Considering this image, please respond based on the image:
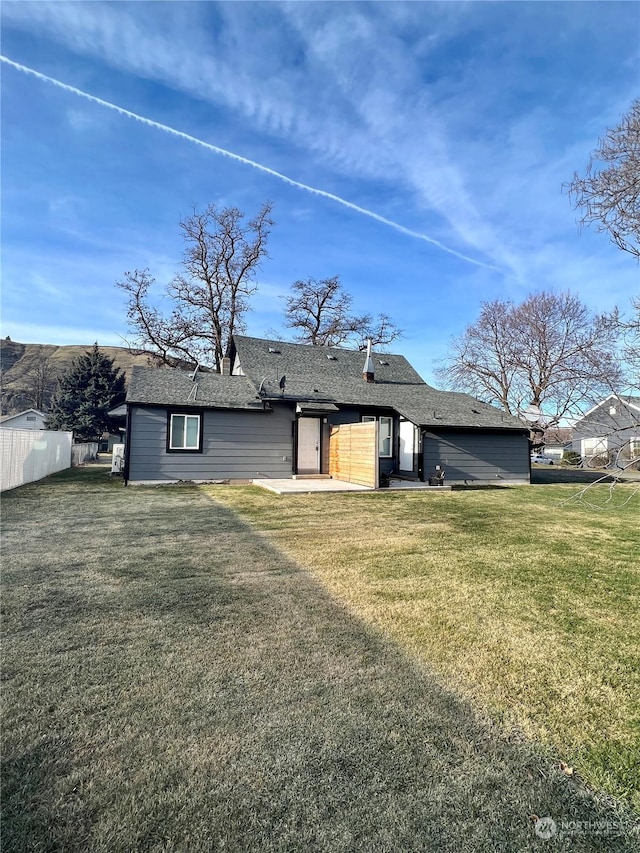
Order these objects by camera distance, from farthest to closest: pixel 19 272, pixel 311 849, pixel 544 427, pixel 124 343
A: pixel 124 343
pixel 19 272
pixel 544 427
pixel 311 849

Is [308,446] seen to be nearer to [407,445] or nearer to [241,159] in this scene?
[407,445]

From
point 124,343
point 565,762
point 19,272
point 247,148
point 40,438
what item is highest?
point 247,148

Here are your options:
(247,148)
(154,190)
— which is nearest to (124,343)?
(154,190)

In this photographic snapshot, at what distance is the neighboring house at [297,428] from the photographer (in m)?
12.2

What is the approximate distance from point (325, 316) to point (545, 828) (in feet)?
91.5

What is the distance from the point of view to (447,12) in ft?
20.8

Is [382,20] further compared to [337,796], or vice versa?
[382,20]

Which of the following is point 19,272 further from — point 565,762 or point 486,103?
point 565,762

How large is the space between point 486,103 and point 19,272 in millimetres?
9508

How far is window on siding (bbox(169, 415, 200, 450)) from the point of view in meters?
12.3

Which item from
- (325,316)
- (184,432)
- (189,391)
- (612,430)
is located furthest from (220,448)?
(325,316)

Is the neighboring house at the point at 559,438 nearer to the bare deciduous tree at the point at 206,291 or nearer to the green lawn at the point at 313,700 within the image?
the green lawn at the point at 313,700

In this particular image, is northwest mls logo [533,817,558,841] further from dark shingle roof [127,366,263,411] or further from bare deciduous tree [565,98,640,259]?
dark shingle roof [127,366,263,411]

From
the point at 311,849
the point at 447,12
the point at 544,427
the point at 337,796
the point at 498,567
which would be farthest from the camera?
the point at 447,12
